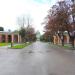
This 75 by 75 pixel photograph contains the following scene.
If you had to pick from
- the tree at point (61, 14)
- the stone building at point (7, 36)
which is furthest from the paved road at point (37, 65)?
the stone building at point (7, 36)

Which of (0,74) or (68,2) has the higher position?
(68,2)

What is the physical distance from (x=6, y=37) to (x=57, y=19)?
80.1 meters

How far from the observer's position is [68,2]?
52656 mm

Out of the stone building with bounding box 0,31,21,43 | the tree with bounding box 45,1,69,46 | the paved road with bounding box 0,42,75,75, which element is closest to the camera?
the paved road with bounding box 0,42,75,75

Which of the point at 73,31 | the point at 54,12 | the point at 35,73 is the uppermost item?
the point at 54,12

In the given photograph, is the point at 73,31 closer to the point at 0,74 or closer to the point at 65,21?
the point at 65,21

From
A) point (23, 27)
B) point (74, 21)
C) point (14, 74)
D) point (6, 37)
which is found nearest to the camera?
point (14, 74)

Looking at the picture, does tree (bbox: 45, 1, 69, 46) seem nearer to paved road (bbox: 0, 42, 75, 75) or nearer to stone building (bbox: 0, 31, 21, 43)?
paved road (bbox: 0, 42, 75, 75)

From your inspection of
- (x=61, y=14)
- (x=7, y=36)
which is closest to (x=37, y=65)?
(x=61, y=14)

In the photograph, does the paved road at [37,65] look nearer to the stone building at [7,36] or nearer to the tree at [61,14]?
the tree at [61,14]

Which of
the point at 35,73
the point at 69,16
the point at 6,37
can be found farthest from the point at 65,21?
the point at 6,37

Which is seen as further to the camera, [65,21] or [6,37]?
[6,37]

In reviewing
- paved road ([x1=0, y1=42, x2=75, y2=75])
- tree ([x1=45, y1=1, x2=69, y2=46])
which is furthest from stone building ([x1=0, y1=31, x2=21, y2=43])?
paved road ([x1=0, y1=42, x2=75, y2=75])

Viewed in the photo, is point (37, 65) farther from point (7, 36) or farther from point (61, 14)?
point (7, 36)
